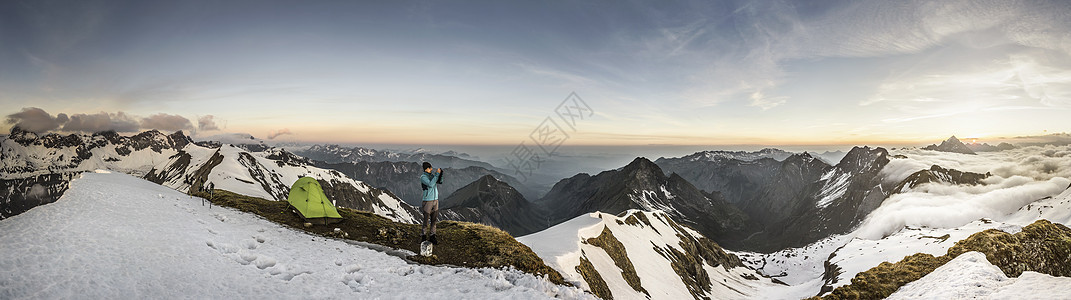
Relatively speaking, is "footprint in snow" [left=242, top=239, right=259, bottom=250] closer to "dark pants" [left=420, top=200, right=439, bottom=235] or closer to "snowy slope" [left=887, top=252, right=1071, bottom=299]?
"dark pants" [left=420, top=200, right=439, bottom=235]

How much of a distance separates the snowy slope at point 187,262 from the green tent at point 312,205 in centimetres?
220

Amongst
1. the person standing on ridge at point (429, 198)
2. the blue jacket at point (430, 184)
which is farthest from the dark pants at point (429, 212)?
the blue jacket at point (430, 184)

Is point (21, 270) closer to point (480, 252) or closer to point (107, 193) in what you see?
point (107, 193)

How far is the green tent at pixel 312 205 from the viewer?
1880 cm

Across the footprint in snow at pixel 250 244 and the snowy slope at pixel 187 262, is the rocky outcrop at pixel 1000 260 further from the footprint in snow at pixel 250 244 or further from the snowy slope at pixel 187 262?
the footprint in snow at pixel 250 244

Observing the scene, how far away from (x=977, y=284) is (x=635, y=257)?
45.9 m

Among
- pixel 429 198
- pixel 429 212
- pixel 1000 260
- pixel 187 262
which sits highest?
pixel 429 198

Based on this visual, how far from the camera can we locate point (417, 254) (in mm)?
15750

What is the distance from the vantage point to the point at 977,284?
1389 cm

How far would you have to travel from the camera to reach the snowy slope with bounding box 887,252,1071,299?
1147cm

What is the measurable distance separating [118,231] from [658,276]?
57980mm

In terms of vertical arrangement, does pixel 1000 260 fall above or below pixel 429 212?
below

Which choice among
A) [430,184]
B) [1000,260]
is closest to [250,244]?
[430,184]

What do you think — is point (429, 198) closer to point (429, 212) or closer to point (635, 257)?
point (429, 212)
